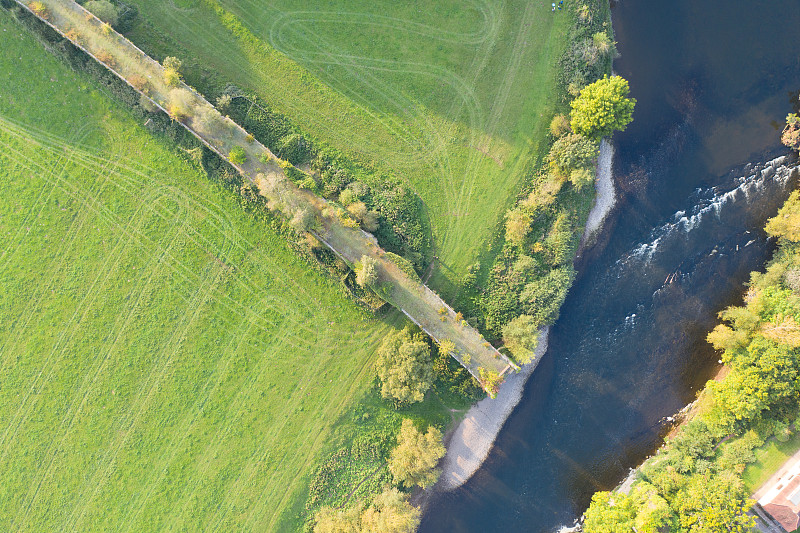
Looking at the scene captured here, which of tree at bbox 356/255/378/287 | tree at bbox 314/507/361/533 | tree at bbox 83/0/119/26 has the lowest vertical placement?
tree at bbox 314/507/361/533

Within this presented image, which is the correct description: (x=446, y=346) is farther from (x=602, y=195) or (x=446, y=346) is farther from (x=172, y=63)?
(x=172, y=63)

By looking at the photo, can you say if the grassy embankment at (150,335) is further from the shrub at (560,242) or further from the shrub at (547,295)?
the shrub at (560,242)

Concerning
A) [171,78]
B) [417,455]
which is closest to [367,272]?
[417,455]

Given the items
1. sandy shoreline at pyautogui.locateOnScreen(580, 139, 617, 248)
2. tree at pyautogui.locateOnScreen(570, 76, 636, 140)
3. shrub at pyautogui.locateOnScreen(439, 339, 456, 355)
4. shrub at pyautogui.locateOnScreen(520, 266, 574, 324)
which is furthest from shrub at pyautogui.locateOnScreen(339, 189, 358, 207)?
sandy shoreline at pyautogui.locateOnScreen(580, 139, 617, 248)

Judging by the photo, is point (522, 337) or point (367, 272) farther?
point (522, 337)

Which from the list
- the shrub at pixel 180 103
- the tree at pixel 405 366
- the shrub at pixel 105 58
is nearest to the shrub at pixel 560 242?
the tree at pixel 405 366

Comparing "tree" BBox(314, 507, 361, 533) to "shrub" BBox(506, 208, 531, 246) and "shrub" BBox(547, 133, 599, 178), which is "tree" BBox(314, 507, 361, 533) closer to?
"shrub" BBox(506, 208, 531, 246)
